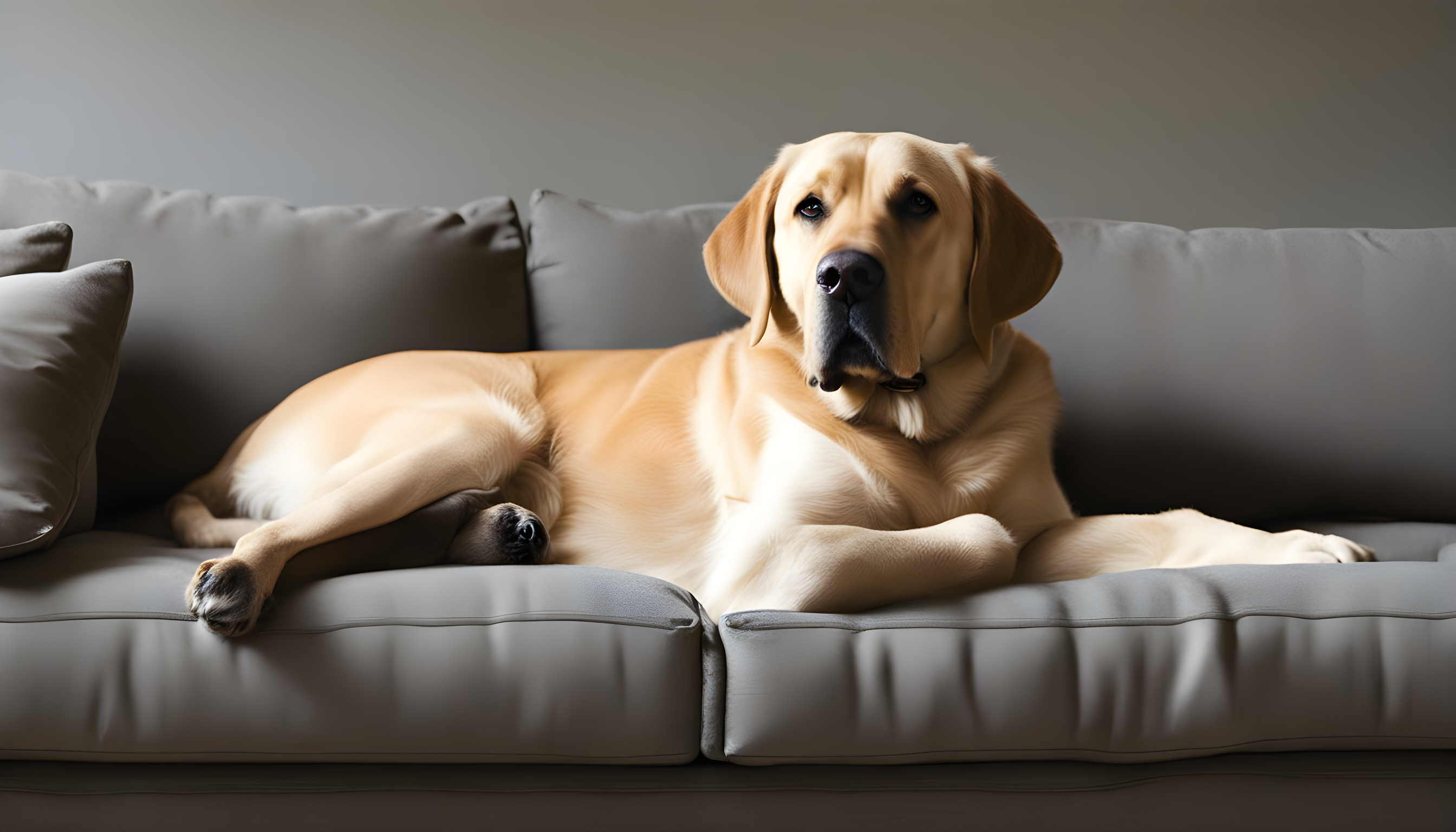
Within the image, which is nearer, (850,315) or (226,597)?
(226,597)

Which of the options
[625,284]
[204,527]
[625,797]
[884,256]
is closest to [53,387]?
[204,527]

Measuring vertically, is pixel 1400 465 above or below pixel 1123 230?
below

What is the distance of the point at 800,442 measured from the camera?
1528 mm

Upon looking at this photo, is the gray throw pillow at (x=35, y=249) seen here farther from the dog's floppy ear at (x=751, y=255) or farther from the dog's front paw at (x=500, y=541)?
the dog's floppy ear at (x=751, y=255)

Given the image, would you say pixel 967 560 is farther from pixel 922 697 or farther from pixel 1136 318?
pixel 1136 318

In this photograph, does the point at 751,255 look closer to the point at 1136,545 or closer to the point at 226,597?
the point at 1136,545

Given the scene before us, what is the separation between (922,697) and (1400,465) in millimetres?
1504

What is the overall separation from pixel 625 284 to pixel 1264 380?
146 cm

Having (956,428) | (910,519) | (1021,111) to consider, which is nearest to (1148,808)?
(910,519)

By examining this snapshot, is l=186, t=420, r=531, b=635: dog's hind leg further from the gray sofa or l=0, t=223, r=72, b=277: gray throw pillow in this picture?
l=0, t=223, r=72, b=277: gray throw pillow

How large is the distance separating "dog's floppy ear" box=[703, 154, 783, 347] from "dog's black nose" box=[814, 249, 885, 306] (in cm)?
23

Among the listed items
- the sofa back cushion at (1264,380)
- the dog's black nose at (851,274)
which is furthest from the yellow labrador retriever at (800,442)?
the sofa back cushion at (1264,380)

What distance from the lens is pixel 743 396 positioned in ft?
5.49

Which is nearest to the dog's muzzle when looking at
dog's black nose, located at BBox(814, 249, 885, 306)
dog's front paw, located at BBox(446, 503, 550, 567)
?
dog's black nose, located at BBox(814, 249, 885, 306)
